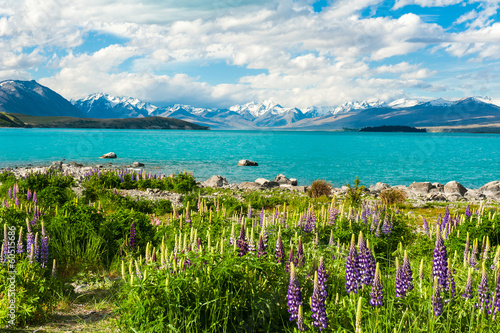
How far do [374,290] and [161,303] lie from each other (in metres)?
2.73

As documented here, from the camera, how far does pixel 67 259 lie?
27.7 ft

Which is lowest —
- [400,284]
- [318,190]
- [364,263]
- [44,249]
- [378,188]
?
[378,188]

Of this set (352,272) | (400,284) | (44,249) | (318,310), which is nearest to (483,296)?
(400,284)

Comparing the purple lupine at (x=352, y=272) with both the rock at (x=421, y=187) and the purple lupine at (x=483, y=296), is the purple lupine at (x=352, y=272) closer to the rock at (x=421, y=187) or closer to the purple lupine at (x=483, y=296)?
the purple lupine at (x=483, y=296)

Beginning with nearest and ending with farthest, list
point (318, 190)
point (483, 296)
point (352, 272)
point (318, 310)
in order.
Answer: point (318, 310)
point (483, 296)
point (352, 272)
point (318, 190)

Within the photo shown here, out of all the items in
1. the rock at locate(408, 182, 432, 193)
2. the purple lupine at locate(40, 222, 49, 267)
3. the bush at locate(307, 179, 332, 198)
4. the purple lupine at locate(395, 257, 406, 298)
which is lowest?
the rock at locate(408, 182, 432, 193)

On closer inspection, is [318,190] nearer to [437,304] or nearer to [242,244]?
[242,244]

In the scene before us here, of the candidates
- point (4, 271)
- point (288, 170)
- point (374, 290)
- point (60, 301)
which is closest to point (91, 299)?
point (60, 301)

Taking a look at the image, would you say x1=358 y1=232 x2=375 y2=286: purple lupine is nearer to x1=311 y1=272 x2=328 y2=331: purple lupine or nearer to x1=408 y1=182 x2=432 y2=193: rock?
x1=311 y1=272 x2=328 y2=331: purple lupine

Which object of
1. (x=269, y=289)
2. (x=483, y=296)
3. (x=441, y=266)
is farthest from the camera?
(x=269, y=289)

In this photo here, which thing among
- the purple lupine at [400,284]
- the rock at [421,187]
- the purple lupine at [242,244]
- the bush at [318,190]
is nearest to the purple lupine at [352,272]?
the purple lupine at [400,284]

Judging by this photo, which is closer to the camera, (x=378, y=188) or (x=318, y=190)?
(x=318, y=190)

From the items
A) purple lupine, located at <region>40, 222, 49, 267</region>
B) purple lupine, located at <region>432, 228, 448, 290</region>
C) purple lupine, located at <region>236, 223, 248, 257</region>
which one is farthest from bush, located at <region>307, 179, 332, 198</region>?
purple lupine, located at <region>432, 228, 448, 290</region>

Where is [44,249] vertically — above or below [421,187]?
above
